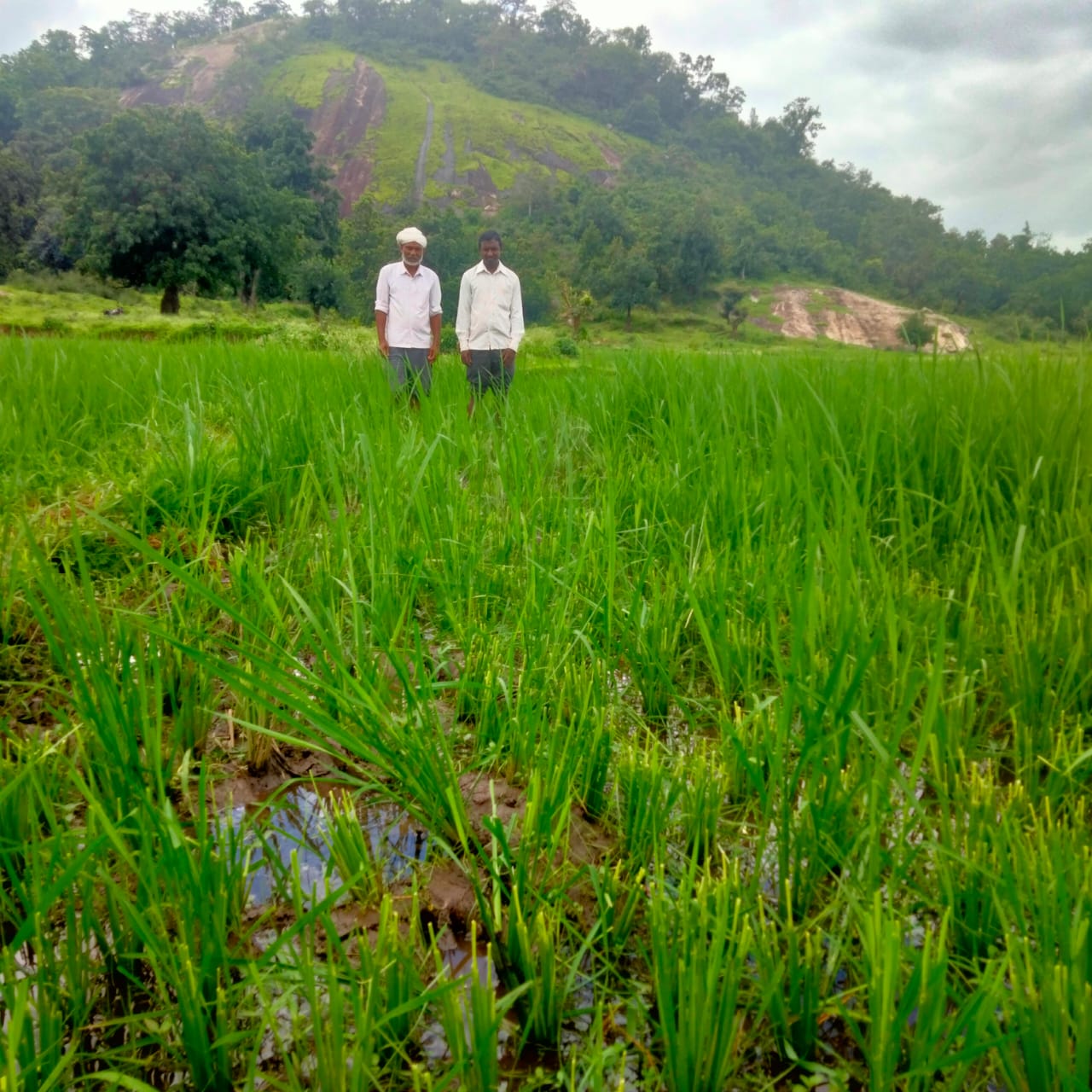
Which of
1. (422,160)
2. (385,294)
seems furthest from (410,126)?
(385,294)

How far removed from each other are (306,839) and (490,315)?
4.90 metres

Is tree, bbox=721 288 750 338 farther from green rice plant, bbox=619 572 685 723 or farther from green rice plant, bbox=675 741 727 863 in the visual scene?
green rice plant, bbox=675 741 727 863

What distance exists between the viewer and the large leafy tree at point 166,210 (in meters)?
25.6

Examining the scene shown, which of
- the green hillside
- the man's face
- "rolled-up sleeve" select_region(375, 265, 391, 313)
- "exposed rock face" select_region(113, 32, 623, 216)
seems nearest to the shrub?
the man's face

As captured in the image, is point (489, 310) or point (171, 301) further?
point (171, 301)

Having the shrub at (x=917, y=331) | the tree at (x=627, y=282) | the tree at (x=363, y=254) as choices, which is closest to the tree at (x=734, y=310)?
the tree at (x=627, y=282)

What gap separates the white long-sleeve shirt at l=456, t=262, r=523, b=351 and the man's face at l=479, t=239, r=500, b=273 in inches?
1.5

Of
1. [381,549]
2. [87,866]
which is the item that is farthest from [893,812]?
[381,549]

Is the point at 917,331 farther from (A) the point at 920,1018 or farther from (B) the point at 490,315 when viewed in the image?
(A) the point at 920,1018

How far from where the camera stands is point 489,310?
5.43 metres

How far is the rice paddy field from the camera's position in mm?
704

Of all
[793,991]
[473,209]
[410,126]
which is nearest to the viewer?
[793,991]

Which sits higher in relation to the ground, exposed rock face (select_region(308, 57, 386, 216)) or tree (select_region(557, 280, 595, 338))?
exposed rock face (select_region(308, 57, 386, 216))

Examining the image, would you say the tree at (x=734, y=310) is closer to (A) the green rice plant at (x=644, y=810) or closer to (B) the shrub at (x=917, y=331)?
(B) the shrub at (x=917, y=331)
